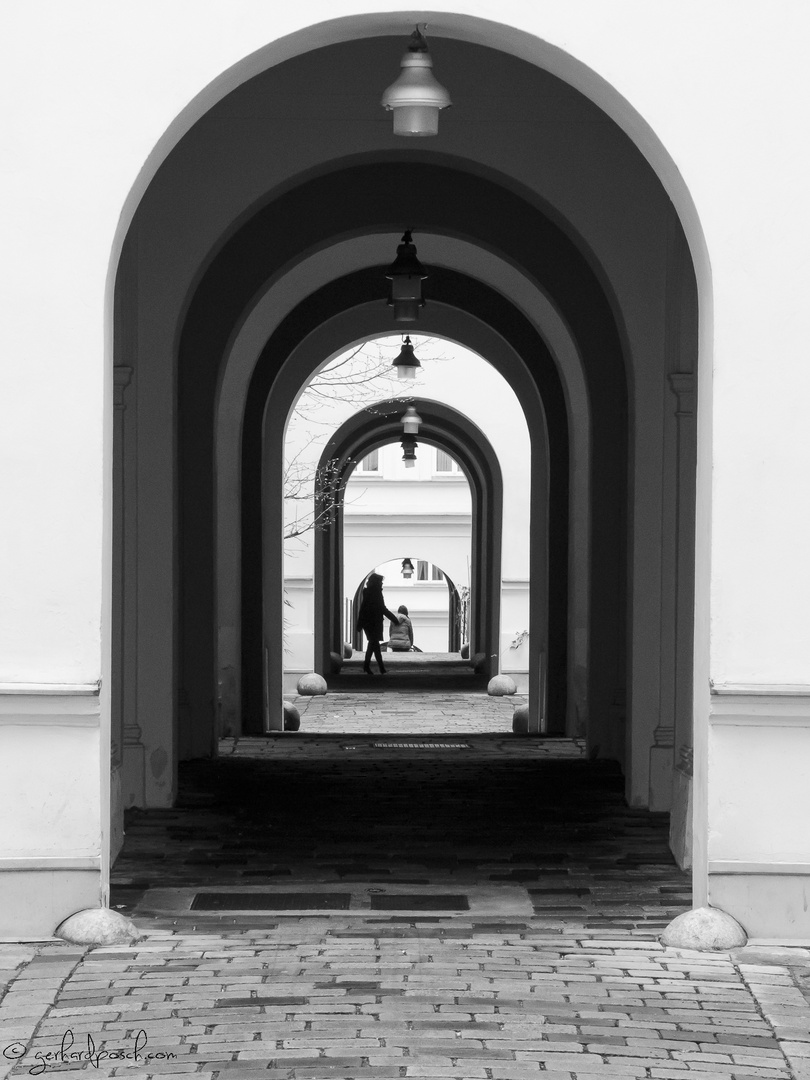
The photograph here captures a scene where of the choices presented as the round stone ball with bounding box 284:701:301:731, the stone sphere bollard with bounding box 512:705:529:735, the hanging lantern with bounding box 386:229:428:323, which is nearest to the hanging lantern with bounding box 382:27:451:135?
the hanging lantern with bounding box 386:229:428:323

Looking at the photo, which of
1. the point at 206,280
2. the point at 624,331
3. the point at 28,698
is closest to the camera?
the point at 28,698

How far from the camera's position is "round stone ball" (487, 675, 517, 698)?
66.5 ft

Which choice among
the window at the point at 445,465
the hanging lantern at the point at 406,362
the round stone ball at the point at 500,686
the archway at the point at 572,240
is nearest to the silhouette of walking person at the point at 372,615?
the round stone ball at the point at 500,686

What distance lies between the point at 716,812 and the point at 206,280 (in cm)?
635

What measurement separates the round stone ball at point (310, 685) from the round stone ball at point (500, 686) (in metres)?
2.37

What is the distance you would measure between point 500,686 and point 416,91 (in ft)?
49.1

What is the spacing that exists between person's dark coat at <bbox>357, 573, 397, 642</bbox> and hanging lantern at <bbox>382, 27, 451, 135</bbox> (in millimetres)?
17979

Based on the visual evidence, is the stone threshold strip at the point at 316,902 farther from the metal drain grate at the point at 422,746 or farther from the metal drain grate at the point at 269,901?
the metal drain grate at the point at 422,746

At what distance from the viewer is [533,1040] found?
4348 mm

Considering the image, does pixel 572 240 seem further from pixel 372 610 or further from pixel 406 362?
pixel 372 610

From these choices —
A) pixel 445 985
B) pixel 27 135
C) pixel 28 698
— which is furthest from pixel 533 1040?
pixel 27 135

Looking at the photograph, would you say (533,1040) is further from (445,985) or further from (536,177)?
(536,177)

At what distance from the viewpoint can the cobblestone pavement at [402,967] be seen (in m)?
4.21

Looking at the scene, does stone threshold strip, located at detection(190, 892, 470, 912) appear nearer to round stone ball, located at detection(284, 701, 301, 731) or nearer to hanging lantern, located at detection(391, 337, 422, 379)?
round stone ball, located at detection(284, 701, 301, 731)
